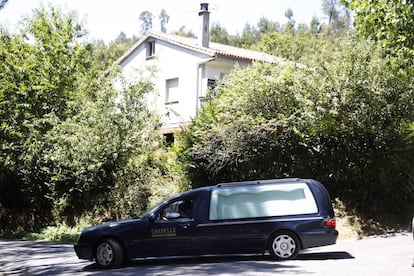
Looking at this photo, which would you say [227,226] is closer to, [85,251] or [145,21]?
[85,251]

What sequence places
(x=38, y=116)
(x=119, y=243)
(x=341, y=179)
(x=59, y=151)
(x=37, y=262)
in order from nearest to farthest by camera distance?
(x=119, y=243)
(x=37, y=262)
(x=341, y=179)
(x=59, y=151)
(x=38, y=116)

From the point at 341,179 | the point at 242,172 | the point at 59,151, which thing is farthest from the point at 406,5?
the point at 59,151

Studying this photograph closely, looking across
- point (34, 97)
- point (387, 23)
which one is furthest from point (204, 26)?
point (387, 23)

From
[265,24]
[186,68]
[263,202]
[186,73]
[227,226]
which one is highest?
[265,24]

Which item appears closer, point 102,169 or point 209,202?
point 209,202

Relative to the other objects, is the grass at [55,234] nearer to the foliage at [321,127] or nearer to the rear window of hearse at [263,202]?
the foliage at [321,127]

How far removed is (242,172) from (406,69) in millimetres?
6512

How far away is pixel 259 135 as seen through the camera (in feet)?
54.1

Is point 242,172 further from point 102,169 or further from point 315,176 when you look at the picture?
point 102,169

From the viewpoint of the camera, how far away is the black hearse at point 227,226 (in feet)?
35.0

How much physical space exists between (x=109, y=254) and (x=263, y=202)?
3407 millimetres

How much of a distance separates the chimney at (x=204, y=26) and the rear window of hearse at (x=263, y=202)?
22983 mm

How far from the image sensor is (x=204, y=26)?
34.0 m

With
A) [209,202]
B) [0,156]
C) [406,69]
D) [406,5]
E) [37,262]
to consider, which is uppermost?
[406,5]
